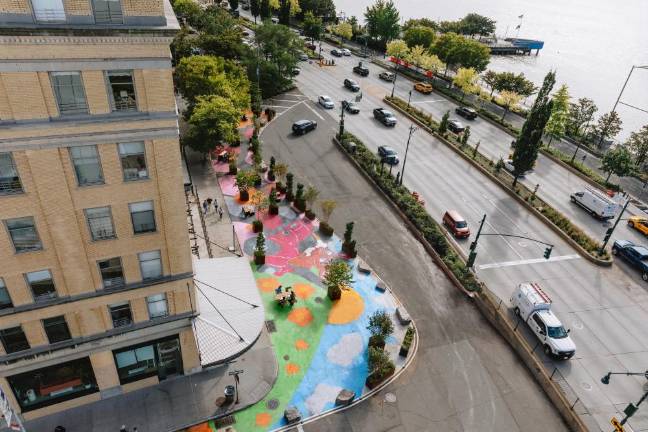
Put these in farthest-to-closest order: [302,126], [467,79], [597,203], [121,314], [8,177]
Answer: [467,79] → [302,126] → [597,203] → [121,314] → [8,177]

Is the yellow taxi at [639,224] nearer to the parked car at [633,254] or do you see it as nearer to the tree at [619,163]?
the parked car at [633,254]

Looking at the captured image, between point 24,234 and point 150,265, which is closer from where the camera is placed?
point 24,234

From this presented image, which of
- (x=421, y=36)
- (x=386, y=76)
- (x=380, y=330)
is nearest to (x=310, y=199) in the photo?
(x=380, y=330)

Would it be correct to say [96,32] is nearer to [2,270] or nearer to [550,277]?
[2,270]

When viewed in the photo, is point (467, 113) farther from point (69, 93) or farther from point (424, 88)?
point (69, 93)

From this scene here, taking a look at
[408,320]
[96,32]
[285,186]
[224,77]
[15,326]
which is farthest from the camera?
[224,77]

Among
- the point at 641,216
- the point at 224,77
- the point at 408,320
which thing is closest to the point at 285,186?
the point at 224,77
